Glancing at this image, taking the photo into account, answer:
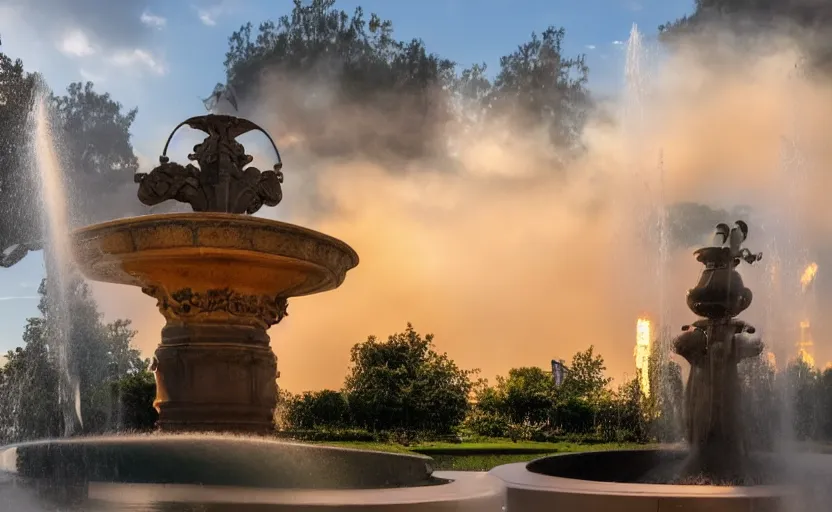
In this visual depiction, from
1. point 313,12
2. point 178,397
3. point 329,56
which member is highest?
point 313,12

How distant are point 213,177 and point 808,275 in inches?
470

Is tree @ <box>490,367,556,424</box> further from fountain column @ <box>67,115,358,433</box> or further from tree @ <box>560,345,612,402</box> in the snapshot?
fountain column @ <box>67,115,358,433</box>

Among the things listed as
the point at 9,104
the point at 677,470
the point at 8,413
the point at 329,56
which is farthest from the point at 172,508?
the point at 329,56

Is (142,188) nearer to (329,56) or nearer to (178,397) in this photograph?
(178,397)

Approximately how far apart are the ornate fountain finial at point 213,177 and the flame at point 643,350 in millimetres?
21033

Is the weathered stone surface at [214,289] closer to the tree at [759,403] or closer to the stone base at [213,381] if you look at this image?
the stone base at [213,381]

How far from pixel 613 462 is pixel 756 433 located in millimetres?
1496

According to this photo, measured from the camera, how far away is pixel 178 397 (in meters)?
6.82

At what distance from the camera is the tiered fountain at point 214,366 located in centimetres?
324

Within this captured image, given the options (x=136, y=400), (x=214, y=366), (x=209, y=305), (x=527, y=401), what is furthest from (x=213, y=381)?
(x=527, y=401)

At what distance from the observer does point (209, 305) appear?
699 cm

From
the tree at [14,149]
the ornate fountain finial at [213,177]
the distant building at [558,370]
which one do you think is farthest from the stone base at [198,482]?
the distant building at [558,370]

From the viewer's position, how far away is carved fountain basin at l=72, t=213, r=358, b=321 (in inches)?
247

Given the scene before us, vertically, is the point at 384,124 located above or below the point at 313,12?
below
